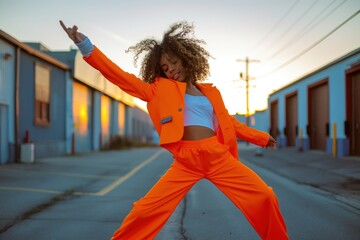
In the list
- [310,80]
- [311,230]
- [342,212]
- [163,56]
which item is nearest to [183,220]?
[311,230]

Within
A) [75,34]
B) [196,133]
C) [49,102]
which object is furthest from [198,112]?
[49,102]

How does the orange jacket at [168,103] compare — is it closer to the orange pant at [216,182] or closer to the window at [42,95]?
the orange pant at [216,182]

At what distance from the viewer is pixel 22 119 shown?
18156mm

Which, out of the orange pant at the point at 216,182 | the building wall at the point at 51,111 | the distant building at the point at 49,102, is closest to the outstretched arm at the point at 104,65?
the orange pant at the point at 216,182

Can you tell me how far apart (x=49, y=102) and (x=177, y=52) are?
19.4 metres

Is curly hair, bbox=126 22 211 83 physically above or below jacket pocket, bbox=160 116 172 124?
above

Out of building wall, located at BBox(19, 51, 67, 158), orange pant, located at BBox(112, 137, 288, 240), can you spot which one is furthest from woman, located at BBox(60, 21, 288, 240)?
building wall, located at BBox(19, 51, 67, 158)

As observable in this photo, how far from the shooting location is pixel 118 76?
3.19 metres

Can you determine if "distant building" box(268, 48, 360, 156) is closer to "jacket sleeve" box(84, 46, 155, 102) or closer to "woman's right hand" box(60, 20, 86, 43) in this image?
"jacket sleeve" box(84, 46, 155, 102)

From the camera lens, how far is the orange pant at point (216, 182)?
10.2ft

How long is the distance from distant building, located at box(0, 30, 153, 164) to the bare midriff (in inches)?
548

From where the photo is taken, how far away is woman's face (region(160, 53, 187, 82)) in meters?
3.65

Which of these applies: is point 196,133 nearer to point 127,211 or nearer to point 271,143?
point 271,143

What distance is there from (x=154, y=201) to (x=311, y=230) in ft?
9.26
